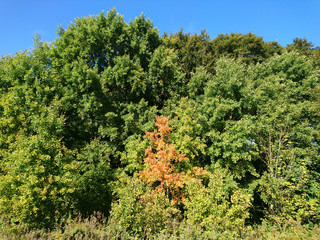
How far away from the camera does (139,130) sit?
1505 centimetres

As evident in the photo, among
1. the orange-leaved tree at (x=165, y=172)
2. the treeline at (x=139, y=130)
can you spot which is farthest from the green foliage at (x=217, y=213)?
the orange-leaved tree at (x=165, y=172)

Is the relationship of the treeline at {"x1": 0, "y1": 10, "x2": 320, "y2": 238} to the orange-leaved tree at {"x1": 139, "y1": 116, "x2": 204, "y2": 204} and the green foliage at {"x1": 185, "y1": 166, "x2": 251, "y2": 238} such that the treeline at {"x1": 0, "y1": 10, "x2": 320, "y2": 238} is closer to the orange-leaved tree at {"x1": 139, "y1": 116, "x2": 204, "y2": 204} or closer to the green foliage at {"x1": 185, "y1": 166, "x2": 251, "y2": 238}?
the orange-leaved tree at {"x1": 139, "y1": 116, "x2": 204, "y2": 204}

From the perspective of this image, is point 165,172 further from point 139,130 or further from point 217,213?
point 217,213

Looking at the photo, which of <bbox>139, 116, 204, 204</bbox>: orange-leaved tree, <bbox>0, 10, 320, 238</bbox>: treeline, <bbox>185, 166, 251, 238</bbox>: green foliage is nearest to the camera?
<bbox>185, 166, 251, 238</bbox>: green foliage

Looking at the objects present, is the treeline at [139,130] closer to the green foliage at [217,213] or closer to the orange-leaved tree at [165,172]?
the orange-leaved tree at [165,172]

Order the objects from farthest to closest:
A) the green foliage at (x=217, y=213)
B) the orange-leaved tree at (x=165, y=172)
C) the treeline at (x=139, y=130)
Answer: the orange-leaved tree at (x=165, y=172) < the treeline at (x=139, y=130) < the green foliage at (x=217, y=213)

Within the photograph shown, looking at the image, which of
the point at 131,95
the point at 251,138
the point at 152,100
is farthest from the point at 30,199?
the point at 251,138

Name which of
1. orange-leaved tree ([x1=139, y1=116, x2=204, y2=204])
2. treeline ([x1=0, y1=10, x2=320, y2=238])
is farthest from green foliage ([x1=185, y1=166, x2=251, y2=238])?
orange-leaved tree ([x1=139, y1=116, x2=204, y2=204])

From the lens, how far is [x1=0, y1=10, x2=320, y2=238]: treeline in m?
10.3

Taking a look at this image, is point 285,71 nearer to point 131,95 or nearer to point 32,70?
point 131,95

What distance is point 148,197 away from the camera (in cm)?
802

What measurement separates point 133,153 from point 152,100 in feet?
21.0

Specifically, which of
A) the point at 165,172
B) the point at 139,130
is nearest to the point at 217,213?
the point at 165,172

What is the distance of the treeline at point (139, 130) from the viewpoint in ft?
33.8
